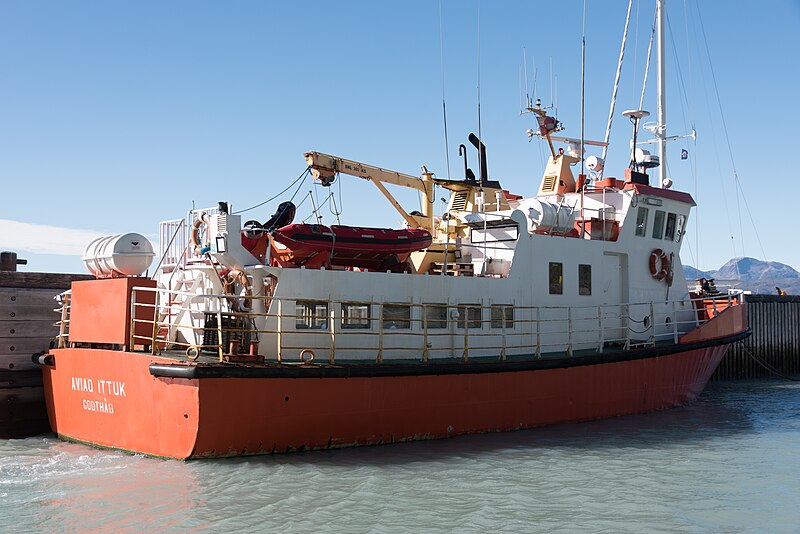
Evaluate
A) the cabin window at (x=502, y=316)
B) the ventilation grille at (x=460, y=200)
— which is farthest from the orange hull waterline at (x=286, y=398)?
the ventilation grille at (x=460, y=200)

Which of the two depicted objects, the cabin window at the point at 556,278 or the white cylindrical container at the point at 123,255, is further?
the cabin window at the point at 556,278

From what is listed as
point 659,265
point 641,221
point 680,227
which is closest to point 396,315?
point 641,221

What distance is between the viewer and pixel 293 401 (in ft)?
32.4

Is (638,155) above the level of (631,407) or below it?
above

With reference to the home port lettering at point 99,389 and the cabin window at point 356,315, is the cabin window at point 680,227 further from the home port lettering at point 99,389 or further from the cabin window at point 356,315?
the home port lettering at point 99,389

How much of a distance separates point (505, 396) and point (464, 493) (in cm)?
366

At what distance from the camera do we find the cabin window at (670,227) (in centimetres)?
1639

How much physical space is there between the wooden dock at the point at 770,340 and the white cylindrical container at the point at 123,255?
65.5 ft

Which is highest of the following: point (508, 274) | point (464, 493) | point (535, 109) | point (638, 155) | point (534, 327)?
point (535, 109)

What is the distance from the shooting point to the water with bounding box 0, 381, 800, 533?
7.65 m

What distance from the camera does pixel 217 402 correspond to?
9328 mm

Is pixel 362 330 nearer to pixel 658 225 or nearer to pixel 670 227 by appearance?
pixel 658 225

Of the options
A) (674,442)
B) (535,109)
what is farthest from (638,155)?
(674,442)

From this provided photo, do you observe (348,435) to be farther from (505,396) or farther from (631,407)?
(631,407)
